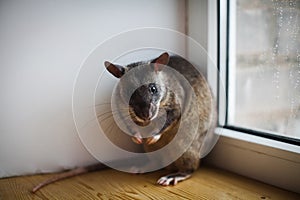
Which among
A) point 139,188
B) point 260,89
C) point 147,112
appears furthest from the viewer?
point 260,89

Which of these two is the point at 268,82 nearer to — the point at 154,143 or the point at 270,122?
the point at 270,122

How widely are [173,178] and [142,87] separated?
0.30 m

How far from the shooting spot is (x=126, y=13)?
1.17m

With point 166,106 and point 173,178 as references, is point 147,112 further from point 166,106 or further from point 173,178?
point 173,178

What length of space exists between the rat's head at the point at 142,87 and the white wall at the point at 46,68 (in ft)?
0.65

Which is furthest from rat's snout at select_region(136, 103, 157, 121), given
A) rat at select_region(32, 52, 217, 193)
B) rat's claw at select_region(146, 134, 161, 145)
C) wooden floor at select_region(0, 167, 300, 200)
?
wooden floor at select_region(0, 167, 300, 200)

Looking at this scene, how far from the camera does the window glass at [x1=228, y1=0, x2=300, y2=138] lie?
3.43 ft

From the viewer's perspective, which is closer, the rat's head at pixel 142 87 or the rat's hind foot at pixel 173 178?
the rat's head at pixel 142 87

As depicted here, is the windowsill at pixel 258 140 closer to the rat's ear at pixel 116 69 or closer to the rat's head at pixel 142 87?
the rat's head at pixel 142 87

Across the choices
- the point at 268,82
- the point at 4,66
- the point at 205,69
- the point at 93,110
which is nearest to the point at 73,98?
the point at 93,110

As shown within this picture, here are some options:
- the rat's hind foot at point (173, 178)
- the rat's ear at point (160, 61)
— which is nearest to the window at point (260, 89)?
the rat's hind foot at point (173, 178)

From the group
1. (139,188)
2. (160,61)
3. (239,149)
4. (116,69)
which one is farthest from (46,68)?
(239,149)

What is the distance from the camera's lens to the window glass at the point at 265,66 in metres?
1.05

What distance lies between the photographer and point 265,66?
1143 millimetres
